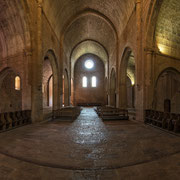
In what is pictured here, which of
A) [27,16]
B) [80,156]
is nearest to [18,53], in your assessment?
[27,16]

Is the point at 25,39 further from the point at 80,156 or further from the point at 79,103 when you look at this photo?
the point at 79,103

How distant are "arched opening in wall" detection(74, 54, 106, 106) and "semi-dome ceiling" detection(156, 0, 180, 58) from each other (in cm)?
1825

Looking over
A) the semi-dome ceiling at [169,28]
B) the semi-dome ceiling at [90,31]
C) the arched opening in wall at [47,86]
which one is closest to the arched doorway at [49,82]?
the arched opening in wall at [47,86]

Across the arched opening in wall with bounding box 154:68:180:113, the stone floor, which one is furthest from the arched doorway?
the arched opening in wall with bounding box 154:68:180:113

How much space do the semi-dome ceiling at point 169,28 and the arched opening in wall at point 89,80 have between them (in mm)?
A: 18247

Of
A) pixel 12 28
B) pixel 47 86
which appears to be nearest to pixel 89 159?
pixel 12 28

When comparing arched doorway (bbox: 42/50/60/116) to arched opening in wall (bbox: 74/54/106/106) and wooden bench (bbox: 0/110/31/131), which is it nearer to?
wooden bench (bbox: 0/110/31/131)

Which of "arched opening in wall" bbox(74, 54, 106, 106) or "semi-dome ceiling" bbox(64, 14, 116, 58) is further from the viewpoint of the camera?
"arched opening in wall" bbox(74, 54, 106, 106)

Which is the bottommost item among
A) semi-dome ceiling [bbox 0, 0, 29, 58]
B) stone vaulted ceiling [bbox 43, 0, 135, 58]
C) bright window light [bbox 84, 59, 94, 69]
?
semi-dome ceiling [bbox 0, 0, 29, 58]

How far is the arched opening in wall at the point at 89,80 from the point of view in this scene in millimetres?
26828

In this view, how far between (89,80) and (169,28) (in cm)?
1969

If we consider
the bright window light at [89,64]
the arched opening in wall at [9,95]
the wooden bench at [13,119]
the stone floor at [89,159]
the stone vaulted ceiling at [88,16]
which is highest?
the stone vaulted ceiling at [88,16]

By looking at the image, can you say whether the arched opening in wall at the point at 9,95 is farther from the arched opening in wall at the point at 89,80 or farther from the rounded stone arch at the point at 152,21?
the arched opening in wall at the point at 89,80

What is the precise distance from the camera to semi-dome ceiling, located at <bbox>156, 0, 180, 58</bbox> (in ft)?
25.7
